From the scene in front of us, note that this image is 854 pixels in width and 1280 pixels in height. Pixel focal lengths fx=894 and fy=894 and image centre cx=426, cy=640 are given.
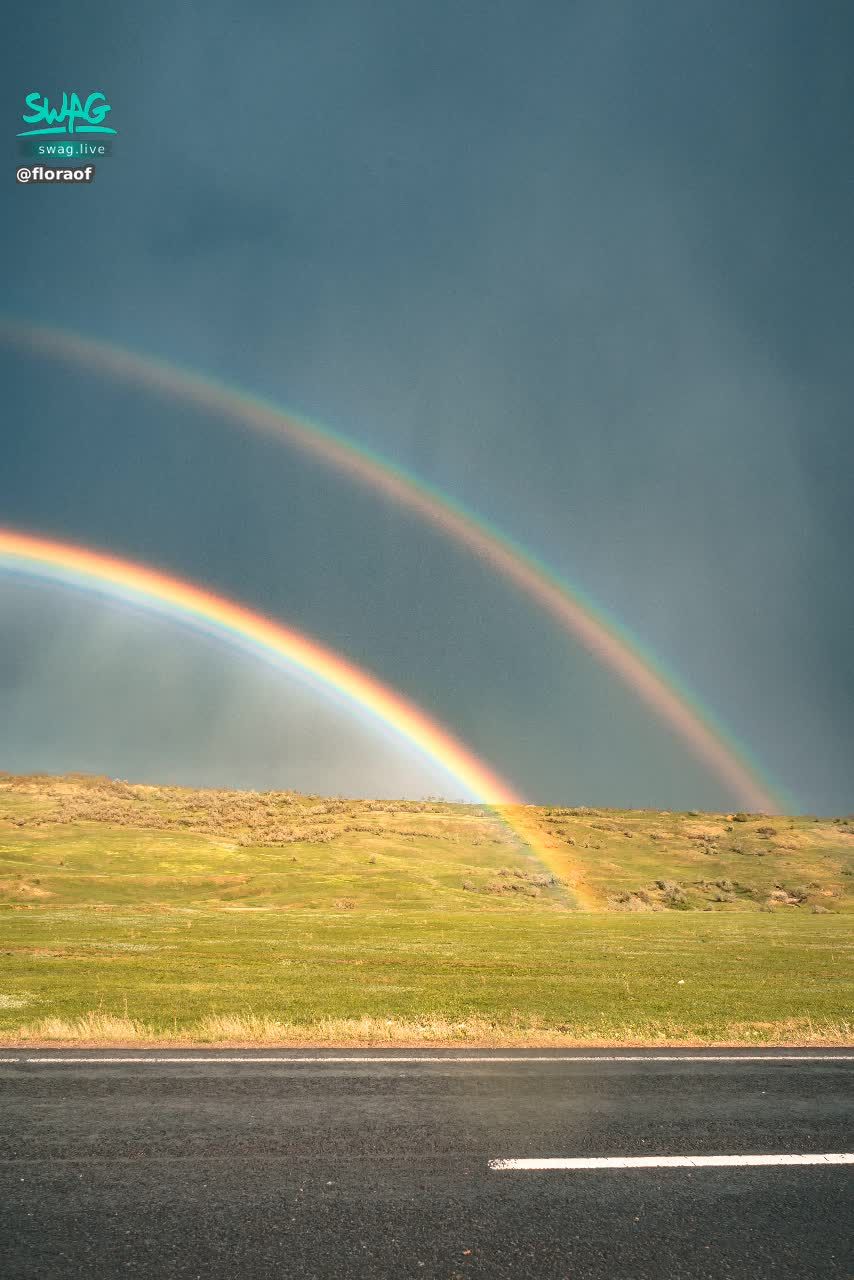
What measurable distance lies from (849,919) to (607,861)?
133 ft

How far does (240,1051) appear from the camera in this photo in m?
12.2

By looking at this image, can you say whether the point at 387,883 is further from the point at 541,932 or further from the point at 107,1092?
the point at 107,1092

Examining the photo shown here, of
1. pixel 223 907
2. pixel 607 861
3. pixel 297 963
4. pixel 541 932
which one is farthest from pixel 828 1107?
pixel 607 861

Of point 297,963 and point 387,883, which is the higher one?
point 387,883

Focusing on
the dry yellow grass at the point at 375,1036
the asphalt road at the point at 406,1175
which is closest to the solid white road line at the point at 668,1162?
the asphalt road at the point at 406,1175

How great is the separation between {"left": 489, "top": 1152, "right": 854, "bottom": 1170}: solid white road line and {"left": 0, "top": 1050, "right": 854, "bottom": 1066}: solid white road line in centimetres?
424

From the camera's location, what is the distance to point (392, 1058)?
11.9 metres

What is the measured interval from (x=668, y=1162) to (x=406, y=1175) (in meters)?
2.28

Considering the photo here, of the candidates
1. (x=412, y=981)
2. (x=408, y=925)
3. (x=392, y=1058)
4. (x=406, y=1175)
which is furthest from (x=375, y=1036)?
(x=408, y=925)

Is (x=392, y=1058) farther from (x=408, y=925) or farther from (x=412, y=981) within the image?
(x=408, y=925)

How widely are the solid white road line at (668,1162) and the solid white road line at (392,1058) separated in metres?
4.24

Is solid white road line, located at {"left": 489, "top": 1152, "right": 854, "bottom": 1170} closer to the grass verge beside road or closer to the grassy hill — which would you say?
the grass verge beside road

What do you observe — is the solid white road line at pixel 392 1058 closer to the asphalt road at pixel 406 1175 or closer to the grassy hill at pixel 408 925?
the asphalt road at pixel 406 1175

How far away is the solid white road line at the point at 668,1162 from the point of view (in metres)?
7.51
